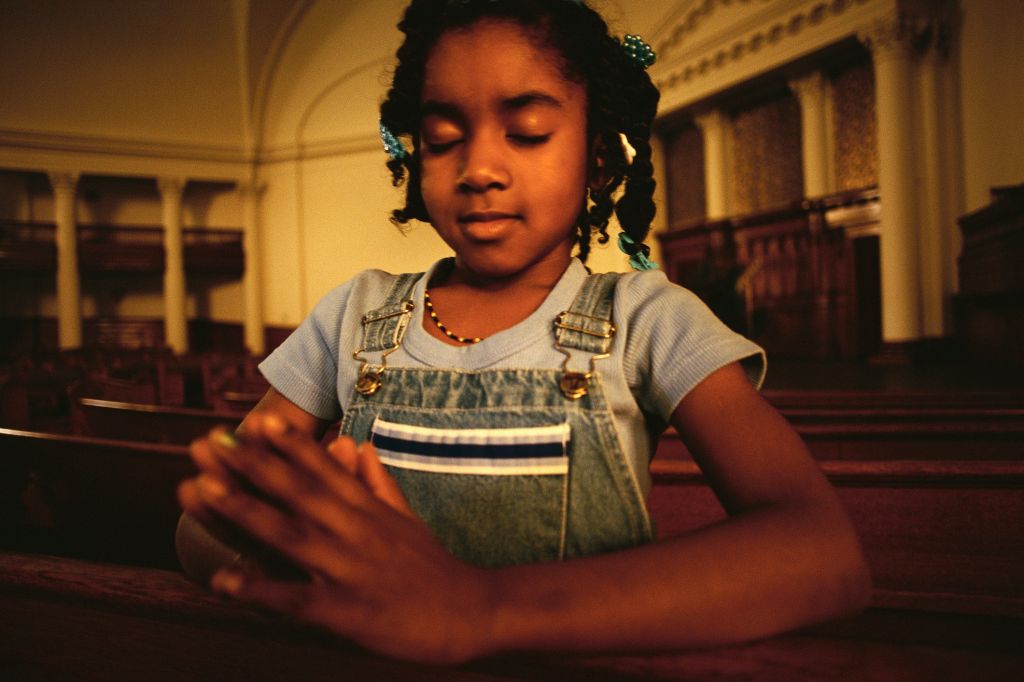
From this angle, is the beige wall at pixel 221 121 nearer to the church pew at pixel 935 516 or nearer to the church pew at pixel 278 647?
the church pew at pixel 935 516

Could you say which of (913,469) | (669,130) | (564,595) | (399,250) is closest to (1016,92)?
(669,130)

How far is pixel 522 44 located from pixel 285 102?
15.3 meters

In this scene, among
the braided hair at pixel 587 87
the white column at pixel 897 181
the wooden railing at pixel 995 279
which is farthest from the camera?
the white column at pixel 897 181

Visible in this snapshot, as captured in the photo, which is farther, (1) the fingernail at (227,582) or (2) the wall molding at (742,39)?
(2) the wall molding at (742,39)

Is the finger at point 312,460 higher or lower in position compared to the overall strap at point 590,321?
lower

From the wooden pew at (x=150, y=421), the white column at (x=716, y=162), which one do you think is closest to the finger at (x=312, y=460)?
the wooden pew at (x=150, y=421)

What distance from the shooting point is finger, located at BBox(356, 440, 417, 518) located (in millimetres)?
477

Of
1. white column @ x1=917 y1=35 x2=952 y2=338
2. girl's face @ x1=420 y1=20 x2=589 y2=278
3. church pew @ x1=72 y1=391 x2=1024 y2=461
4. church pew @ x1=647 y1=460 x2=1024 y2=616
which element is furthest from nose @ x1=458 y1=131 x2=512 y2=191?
white column @ x1=917 y1=35 x2=952 y2=338

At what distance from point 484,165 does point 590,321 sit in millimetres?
218

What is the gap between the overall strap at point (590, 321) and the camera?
77 cm

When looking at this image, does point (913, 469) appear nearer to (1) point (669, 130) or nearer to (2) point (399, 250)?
(1) point (669, 130)

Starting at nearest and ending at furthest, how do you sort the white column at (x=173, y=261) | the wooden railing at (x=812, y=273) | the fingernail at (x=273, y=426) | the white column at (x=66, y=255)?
the fingernail at (x=273, y=426)
the wooden railing at (x=812, y=273)
the white column at (x=66, y=255)
the white column at (x=173, y=261)

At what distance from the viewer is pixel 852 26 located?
7562 millimetres

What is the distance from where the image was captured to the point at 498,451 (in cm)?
74
